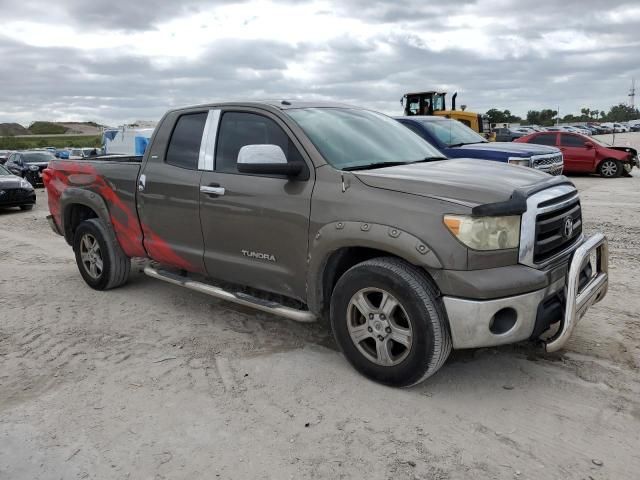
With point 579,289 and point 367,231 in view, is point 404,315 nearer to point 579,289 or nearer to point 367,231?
point 367,231

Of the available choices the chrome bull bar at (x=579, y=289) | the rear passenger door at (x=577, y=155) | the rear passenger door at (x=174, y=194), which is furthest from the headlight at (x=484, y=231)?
the rear passenger door at (x=577, y=155)

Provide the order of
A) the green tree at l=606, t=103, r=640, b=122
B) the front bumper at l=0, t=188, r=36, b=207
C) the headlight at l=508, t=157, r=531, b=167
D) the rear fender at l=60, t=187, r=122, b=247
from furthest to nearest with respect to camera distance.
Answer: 1. the green tree at l=606, t=103, r=640, b=122
2. the front bumper at l=0, t=188, r=36, b=207
3. the headlight at l=508, t=157, r=531, b=167
4. the rear fender at l=60, t=187, r=122, b=247

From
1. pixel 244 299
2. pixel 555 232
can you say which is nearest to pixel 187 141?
pixel 244 299

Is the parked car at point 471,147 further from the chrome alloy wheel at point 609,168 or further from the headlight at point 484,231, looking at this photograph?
the headlight at point 484,231

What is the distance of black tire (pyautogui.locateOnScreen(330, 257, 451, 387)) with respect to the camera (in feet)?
10.8

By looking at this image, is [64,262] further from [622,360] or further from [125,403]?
[622,360]

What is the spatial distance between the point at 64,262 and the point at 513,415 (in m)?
6.39

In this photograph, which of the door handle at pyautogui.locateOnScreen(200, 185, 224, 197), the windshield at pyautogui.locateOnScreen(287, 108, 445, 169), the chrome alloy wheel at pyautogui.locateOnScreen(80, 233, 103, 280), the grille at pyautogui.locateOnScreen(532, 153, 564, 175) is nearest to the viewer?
the windshield at pyautogui.locateOnScreen(287, 108, 445, 169)

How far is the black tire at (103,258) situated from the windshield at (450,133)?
6887mm

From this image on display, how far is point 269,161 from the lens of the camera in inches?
150

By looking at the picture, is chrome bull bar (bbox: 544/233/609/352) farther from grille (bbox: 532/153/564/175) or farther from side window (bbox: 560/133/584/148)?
side window (bbox: 560/133/584/148)

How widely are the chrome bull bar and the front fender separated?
839 millimetres

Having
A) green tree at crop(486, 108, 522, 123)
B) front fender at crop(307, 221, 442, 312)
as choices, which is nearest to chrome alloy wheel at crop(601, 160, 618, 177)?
front fender at crop(307, 221, 442, 312)

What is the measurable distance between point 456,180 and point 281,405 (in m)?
1.76
